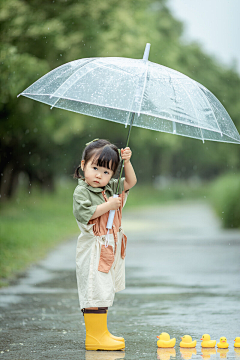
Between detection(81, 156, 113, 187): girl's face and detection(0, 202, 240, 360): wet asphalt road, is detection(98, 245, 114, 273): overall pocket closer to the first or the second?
detection(81, 156, 113, 187): girl's face

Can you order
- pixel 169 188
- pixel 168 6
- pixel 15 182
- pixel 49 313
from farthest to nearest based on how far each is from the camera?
1. pixel 169 188
2. pixel 168 6
3. pixel 15 182
4. pixel 49 313

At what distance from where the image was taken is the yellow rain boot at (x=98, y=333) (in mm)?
4141

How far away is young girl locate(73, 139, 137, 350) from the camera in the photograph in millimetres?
4062

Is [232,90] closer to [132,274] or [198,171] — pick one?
[198,171]

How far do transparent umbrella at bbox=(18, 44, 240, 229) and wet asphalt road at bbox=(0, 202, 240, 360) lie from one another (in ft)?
5.51

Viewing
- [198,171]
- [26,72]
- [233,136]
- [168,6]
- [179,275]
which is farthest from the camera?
[198,171]

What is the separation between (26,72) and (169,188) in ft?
89.8

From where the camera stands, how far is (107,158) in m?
4.16

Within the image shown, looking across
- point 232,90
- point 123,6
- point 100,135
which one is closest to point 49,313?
point 123,6

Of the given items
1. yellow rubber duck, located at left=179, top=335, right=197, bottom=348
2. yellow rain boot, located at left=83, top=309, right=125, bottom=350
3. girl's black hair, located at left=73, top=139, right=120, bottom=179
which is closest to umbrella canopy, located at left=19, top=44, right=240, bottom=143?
girl's black hair, located at left=73, top=139, right=120, bottom=179

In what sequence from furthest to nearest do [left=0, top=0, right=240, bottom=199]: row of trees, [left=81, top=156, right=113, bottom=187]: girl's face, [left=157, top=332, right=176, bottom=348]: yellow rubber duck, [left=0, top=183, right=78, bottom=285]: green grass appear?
1. [left=0, top=0, right=240, bottom=199]: row of trees
2. [left=0, top=183, right=78, bottom=285]: green grass
3. [left=157, top=332, right=176, bottom=348]: yellow rubber duck
4. [left=81, top=156, right=113, bottom=187]: girl's face

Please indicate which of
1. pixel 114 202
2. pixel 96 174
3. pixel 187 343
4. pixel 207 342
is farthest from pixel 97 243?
pixel 207 342

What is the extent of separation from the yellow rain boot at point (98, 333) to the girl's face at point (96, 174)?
0.91 m

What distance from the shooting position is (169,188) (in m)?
37.7
